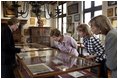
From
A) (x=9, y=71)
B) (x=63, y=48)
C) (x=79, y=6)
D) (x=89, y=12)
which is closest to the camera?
(x=9, y=71)

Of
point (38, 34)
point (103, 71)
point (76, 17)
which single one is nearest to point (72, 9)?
point (76, 17)

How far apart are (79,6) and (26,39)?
300cm

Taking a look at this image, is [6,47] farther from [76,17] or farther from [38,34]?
[38,34]

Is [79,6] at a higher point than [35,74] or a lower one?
higher

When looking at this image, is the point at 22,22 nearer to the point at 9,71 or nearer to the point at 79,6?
the point at 79,6

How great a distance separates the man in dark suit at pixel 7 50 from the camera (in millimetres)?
1850

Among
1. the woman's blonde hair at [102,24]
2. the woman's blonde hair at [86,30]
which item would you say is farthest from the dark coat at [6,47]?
the woman's blonde hair at [102,24]

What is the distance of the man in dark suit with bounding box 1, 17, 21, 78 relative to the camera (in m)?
1.85

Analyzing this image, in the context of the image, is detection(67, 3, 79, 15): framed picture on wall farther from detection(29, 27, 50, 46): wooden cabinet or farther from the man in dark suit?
the man in dark suit

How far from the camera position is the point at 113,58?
122cm

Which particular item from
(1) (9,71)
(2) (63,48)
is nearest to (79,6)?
(2) (63,48)

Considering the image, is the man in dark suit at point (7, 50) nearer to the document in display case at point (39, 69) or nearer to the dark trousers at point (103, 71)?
the document in display case at point (39, 69)

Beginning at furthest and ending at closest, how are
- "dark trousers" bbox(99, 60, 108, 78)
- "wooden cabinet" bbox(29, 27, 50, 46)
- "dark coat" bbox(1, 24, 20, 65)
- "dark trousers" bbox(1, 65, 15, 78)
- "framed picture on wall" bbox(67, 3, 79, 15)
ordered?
1. "wooden cabinet" bbox(29, 27, 50, 46)
2. "framed picture on wall" bbox(67, 3, 79, 15)
3. "dark trousers" bbox(1, 65, 15, 78)
4. "dark coat" bbox(1, 24, 20, 65)
5. "dark trousers" bbox(99, 60, 108, 78)

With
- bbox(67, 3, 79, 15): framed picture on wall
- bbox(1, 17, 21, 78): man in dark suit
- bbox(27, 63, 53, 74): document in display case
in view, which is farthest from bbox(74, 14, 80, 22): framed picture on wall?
bbox(27, 63, 53, 74): document in display case
